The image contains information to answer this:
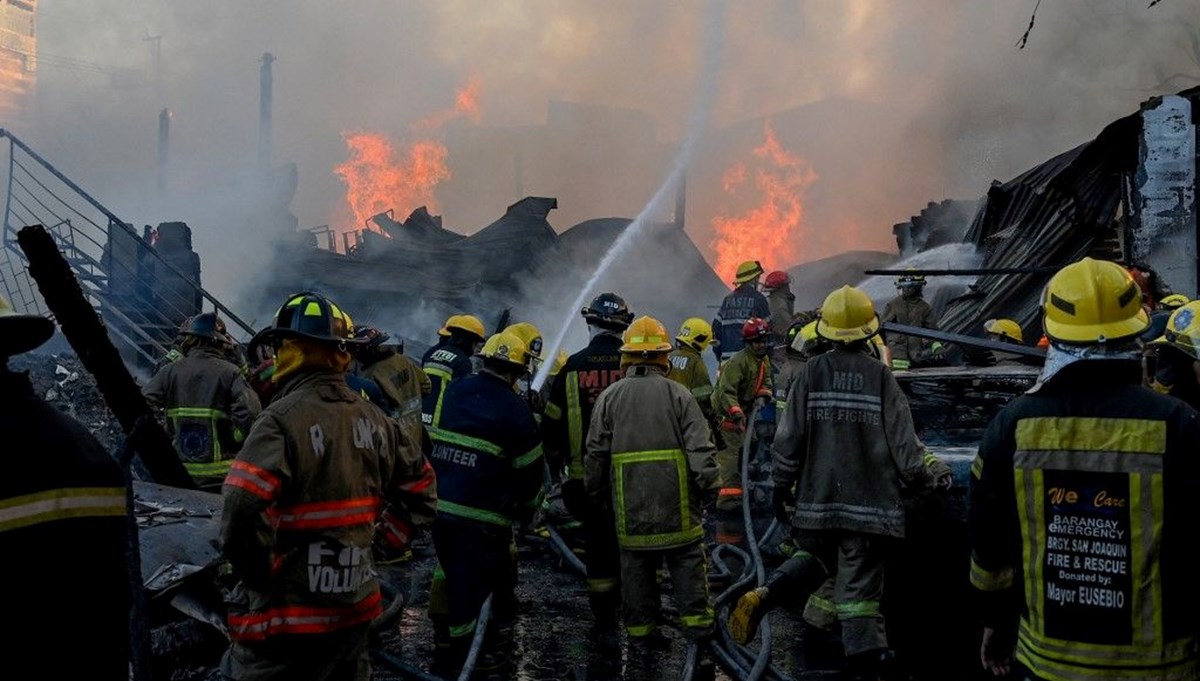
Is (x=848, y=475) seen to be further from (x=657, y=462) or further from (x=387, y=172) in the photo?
(x=387, y=172)

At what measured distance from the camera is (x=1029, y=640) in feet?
9.72

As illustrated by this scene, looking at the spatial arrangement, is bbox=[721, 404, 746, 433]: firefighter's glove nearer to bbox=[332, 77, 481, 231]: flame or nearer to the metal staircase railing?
the metal staircase railing

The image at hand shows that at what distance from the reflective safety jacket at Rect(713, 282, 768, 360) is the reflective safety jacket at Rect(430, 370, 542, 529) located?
20.2 feet

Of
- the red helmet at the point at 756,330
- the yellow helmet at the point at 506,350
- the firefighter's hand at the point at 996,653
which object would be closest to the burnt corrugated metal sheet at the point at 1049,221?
the red helmet at the point at 756,330

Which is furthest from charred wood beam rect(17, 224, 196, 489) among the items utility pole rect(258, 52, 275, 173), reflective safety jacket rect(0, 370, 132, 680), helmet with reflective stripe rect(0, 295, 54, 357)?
utility pole rect(258, 52, 275, 173)

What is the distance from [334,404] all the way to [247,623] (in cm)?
74

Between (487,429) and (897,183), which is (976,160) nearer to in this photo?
(897,183)

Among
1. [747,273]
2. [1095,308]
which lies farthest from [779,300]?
[1095,308]

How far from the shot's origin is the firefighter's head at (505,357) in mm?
5602

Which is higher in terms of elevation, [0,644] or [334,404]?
[334,404]

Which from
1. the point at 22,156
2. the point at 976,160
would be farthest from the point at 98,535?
the point at 22,156

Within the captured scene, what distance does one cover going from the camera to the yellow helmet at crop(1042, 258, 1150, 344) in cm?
290

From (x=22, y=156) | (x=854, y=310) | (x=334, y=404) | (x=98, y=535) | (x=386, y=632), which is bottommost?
(x=386, y=632)

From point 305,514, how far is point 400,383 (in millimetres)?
5391
